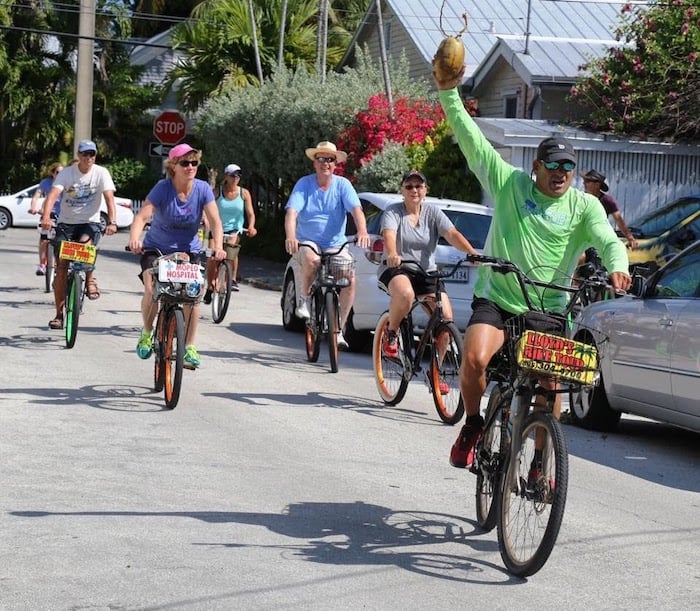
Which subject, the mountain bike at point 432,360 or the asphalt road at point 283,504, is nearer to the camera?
the asphalt road at point 283,504

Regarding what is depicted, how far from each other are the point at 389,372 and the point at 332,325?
171 centimetres

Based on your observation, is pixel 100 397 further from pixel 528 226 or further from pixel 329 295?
pixel 528 226

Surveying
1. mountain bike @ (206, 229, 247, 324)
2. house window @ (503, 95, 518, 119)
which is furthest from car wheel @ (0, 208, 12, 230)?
mountain bike @ (206, 229, 247, 324)

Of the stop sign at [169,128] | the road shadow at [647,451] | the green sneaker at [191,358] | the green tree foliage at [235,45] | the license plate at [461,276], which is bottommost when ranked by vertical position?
the road shadow at [647,451]

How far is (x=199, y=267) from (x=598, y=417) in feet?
10.7

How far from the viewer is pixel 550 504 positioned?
5680 millimetres

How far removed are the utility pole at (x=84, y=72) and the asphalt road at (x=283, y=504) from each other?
2131cm

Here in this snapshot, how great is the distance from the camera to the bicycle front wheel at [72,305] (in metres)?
13.2

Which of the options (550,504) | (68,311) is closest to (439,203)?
(68,311)

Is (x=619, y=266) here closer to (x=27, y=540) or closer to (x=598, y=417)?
(x=27, y=540)

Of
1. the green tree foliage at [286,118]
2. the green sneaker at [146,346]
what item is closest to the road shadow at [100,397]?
the green sneaker at [146,346]

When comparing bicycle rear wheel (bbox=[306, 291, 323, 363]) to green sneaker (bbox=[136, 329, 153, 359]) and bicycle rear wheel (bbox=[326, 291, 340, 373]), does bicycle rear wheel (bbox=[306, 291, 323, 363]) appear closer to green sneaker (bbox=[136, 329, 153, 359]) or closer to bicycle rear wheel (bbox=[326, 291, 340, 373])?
bicycle rear wheel (bbox=[326, 291, 340, 373])

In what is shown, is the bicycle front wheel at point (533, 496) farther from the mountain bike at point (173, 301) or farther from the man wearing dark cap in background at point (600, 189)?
the man wearing dark cap in background at point (600, 189)

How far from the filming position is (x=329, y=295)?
497 inches
